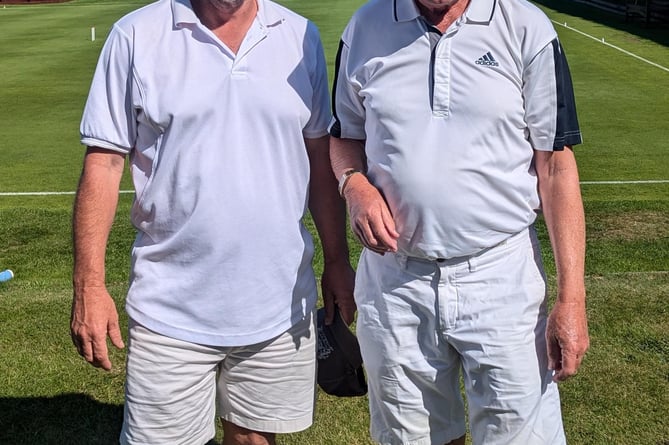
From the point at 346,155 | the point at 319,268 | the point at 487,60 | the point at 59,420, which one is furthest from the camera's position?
the point at 319,268

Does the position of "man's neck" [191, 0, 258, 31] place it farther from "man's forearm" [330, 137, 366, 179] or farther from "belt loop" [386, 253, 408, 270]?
"belt loop" [386, 253, 408, 270]

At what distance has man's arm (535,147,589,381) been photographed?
2.71 metres

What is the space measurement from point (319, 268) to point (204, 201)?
414cm

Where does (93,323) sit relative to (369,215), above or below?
below

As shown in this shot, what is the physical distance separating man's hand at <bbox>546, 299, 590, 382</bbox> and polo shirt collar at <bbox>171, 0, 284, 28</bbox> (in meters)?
1.26

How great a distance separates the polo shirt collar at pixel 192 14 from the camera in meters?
2.83

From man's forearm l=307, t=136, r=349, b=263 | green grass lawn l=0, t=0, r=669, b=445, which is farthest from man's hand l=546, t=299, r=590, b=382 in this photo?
green grass lawn l=0, t=0, r=669, b=445

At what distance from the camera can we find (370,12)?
9.09 ft

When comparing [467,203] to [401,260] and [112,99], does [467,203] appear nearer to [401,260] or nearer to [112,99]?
[401,260]

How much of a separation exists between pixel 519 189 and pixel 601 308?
10.7 ft

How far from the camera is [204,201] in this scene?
2.86 meters

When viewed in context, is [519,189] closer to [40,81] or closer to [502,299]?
[502,299]

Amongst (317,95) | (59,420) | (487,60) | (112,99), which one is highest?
(487,60)

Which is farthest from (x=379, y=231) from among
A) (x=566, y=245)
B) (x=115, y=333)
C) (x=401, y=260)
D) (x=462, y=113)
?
(x=115, y=333)
